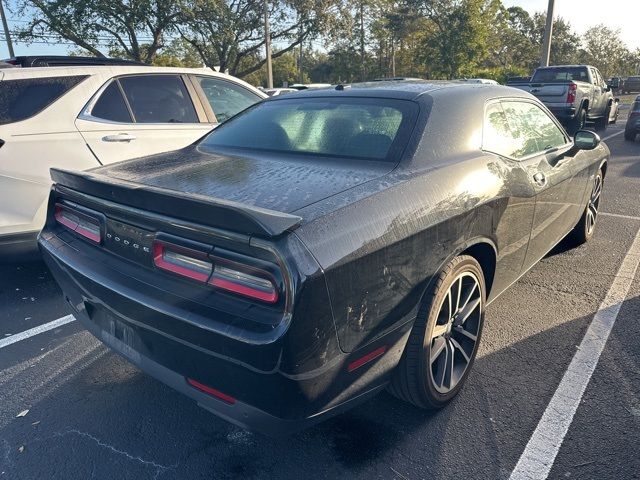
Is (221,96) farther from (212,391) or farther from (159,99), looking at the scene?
(212,391)

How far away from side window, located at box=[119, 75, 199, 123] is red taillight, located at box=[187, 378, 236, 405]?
3306 mm

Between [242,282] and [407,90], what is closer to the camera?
[242,282]

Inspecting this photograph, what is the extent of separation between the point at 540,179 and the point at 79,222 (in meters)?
2.72

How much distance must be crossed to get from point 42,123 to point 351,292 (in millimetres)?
3209

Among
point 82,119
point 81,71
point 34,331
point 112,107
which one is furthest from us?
point 112,107

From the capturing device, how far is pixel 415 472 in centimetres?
208

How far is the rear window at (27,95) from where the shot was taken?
3.62 m

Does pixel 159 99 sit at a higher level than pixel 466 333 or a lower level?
higher

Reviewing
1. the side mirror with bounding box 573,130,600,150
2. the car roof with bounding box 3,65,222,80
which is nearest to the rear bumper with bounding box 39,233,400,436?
the car roof with bounding box 3,65,222,80

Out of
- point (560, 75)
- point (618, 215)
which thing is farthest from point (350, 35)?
point (618, 215)

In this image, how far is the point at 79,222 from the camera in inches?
95.0

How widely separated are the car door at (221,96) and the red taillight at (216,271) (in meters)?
3.48

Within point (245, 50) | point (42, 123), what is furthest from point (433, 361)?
point (245, 50)

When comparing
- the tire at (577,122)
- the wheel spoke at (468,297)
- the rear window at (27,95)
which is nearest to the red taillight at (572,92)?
the tire at (577,122)
